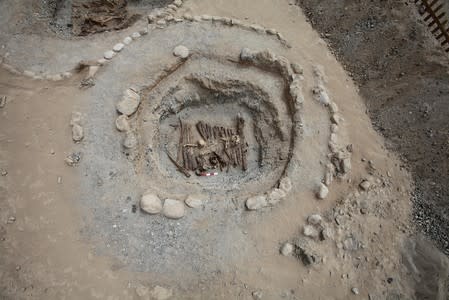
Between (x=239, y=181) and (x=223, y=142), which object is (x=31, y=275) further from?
(x=223, y=142)

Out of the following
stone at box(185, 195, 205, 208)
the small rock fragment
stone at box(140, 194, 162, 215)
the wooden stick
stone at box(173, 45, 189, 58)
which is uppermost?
stone at box(173, 45, 189, 58)

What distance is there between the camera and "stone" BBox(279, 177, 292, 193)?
6.86 m

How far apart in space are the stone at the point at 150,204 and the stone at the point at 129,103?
2385 millimetres

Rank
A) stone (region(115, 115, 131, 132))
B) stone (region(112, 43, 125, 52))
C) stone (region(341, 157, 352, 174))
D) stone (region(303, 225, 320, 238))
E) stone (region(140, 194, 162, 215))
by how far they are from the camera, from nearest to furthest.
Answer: stone (region(303, 225, 320, 238)) < stone (region(140, 194, 162, 215)) < stone (region(341, 157, 352, 174)) < stone (region(115, 115, 131, 132)) < stone (region(112, 43, 125, 52))

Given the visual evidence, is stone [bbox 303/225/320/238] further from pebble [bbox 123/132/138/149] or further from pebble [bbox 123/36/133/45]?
pebble [bbox 123/36/133/45]

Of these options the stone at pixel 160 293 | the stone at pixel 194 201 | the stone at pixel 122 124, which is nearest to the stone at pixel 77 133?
the stone at pixel 122 124

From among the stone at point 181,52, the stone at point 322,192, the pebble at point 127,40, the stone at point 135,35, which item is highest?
the stone at point 322,192

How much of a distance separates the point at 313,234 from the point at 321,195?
88 centimetres

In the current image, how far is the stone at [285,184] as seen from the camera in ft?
22.5

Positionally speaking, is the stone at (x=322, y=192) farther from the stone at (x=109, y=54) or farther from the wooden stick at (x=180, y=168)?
the stone at (x=109, y=54)

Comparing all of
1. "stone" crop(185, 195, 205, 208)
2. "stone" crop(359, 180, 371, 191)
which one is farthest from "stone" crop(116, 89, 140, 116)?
"stone" crop(359, 180, 371, 191)

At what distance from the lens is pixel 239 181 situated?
7961 mm

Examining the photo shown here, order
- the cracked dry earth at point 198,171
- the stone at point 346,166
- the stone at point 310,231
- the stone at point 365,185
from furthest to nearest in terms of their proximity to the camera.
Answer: the stone at point 346,166, the stone at point 365,185, the stone at point 310,231, the cracked dry earth at point 198,171

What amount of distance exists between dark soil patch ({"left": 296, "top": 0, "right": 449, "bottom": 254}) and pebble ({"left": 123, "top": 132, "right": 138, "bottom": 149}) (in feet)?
20.2
